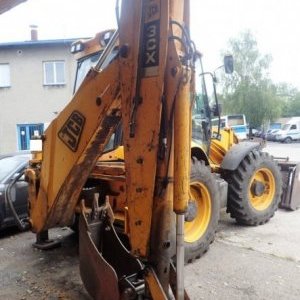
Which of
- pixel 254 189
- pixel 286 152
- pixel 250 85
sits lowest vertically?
pixel 286 152

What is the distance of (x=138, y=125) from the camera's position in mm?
2906

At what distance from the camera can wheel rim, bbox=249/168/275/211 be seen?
6586 mm

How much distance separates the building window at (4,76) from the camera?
20.5m

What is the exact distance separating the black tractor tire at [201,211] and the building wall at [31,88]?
15.9 metres

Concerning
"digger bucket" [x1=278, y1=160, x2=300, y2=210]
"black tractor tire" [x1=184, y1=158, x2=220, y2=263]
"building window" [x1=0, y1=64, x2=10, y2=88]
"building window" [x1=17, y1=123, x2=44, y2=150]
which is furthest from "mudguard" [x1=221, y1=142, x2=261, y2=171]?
"building window" [x1=0, y1=64, x2=10, y2=88]

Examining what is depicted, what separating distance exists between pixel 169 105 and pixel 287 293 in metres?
2.50

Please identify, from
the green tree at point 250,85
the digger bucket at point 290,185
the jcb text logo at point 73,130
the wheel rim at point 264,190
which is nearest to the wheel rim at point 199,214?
the wheel rim at point 264,190

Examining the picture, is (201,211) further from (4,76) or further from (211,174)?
(4,76)

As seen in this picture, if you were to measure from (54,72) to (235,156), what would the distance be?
1568 cm

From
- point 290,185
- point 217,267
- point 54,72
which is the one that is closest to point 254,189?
point 290,185

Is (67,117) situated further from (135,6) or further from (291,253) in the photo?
(291,253)

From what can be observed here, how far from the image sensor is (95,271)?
11.9 feet

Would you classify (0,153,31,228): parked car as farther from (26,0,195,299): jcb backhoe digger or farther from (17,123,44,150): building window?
(17,123,44,150): building window

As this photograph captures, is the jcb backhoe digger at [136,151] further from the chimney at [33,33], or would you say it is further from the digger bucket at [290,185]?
the chimney at [33,33]
